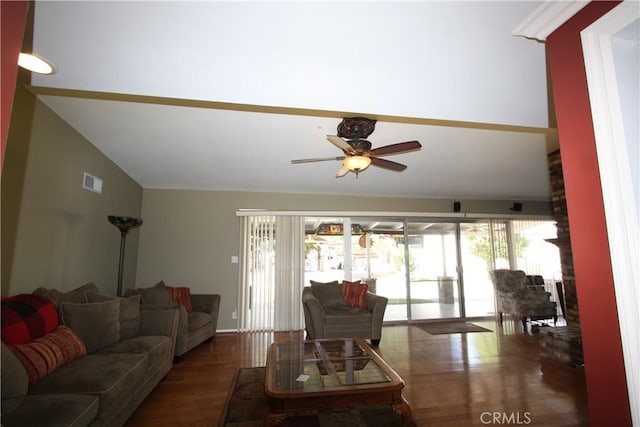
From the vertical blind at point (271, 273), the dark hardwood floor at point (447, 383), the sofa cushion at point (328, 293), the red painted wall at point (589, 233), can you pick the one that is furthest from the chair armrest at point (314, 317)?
the red painted wall at point (589, 233)

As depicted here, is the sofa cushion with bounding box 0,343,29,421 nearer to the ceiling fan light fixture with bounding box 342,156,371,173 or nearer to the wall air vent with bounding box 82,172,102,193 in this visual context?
the wall air vent with bounding box 82,172,102,193

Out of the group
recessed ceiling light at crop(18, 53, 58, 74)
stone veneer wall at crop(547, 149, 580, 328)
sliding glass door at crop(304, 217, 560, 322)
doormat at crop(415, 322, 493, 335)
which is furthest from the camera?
sliding glass door at crop(304, 217, 560, 322)

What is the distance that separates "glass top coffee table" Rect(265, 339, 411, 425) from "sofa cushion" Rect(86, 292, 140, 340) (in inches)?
51.7

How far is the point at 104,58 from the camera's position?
1493mm

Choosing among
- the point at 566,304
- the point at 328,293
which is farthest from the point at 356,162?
the point at 566,304

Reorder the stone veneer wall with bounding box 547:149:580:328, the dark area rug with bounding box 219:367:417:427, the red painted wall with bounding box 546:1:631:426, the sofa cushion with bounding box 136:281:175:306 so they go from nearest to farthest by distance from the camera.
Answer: the red painted wall with bounding box 546:1:631:426 → the dark area rug with bounding box 219:367:417:427 → the stone veneer wall with bounding box 547:149:580:328 → the sofa cushion with bounding box 136:281:175:306

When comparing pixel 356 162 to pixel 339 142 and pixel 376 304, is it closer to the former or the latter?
pixel 339 142

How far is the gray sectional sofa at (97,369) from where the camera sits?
60.4 inches

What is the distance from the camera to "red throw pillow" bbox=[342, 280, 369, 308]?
4.48m

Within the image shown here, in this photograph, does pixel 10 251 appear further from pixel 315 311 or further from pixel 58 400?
pixel 315 311

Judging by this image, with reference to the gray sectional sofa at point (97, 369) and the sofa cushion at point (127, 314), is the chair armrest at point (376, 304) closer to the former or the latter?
the gray sectional sofa at point (97, 369)

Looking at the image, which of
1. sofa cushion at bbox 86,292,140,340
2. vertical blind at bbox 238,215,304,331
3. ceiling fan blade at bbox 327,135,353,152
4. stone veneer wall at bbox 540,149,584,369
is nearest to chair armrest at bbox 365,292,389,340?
vertical blind at bbox 238,215,304,331

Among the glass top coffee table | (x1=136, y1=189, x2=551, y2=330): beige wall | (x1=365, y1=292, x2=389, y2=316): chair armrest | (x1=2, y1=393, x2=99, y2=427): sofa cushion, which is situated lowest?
the glass top coffee table

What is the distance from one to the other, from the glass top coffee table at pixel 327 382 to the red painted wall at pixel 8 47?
1.91 metres
